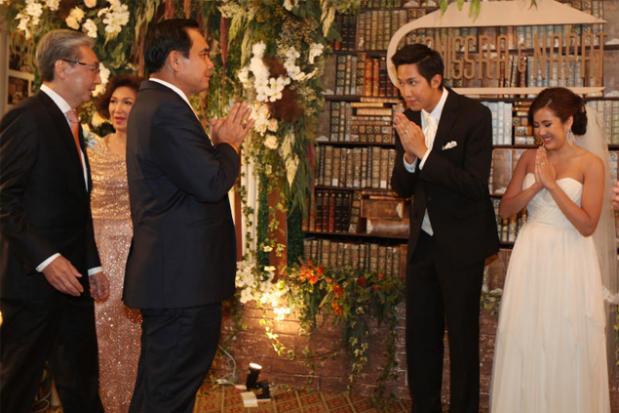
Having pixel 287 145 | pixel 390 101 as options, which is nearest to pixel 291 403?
pixel 287 145

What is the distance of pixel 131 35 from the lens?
373 cm

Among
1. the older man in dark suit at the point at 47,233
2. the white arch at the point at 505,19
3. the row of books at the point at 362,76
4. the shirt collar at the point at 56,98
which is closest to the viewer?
the older man in dark suit at the point at 47,233

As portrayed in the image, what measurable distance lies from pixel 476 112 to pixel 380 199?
7.70ft

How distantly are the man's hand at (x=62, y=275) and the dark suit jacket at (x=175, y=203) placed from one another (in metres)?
0.24

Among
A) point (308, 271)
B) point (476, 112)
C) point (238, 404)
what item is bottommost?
point (238, 404)

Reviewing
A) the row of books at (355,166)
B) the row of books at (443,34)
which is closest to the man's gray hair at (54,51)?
the row of books at (443,34)

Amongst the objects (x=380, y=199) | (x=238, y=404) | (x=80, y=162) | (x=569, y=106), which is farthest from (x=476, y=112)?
(x=380, y=199)

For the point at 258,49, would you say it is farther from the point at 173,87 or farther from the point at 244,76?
the point at 173,87

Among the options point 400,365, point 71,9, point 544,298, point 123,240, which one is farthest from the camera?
point 400,365

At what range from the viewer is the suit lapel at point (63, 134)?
244 cm

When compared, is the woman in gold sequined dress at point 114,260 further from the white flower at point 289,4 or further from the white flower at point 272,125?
the white flower at point 289,4

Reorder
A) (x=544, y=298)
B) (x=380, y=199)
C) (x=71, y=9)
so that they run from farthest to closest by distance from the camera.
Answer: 1. (x=380, y=199)
2. (x=71, y=9)
3. (x=544, y=298)

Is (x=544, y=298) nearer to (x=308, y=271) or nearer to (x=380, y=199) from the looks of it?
(x=308, y=271)

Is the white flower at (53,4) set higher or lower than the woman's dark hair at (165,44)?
higher
